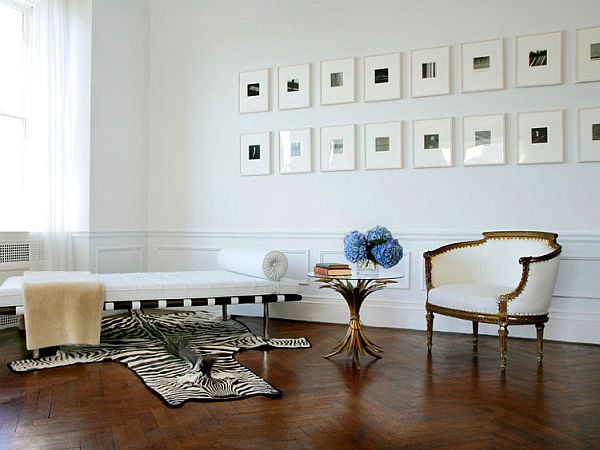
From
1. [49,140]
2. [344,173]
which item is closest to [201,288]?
[344,173]

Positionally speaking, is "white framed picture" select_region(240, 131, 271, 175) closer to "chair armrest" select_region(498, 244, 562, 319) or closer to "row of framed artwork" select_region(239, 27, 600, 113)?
"row of framed artwork" select_region(239, 27, 600, 113)

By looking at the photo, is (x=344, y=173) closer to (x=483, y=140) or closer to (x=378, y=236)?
(x=483, y=140)

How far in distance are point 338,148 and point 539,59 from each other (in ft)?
6.25

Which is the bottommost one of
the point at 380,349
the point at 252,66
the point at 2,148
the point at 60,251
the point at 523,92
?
the point at 380,349

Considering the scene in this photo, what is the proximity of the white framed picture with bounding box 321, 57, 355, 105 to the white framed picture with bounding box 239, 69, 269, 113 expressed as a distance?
625mm

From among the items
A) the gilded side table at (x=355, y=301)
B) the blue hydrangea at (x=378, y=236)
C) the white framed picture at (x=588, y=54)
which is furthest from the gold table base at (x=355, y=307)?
the white framed picture at (x=588, y=54)

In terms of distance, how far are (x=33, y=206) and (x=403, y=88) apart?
3620 mm

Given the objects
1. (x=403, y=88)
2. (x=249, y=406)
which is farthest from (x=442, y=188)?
(x=249, y=406)

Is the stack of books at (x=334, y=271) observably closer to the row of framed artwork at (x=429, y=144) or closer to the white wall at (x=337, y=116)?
the white wall at (x=337, y=116)

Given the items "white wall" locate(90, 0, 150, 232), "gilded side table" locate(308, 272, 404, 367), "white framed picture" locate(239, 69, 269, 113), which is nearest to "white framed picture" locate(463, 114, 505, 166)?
"gilded side table" locate(308, 272, 404, 367)

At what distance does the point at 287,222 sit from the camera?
5480mm

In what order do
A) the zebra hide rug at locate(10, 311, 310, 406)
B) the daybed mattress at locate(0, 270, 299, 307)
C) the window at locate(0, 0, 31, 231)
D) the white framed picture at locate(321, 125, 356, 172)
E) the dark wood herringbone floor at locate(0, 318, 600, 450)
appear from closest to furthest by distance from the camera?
the dark wood herringbone floor at locate(0, 318, 600, 450)
the zebra hide rug at locate(10, 311, 310, 406)
the daybed mattress at locate(0, 270, 299, 307)
the window at locate(0, 0, 31, 231)
the white framed picture at locate(321, 125, 356, 172)

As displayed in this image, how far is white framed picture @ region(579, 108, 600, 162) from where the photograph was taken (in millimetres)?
4395

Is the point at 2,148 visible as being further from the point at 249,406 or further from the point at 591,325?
the point at 591,325
